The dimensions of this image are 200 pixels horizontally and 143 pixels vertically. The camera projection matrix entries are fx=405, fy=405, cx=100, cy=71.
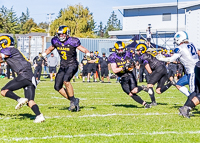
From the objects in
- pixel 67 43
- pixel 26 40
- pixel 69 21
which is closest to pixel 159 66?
pixel 67 43

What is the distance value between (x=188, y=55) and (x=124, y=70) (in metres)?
1.74

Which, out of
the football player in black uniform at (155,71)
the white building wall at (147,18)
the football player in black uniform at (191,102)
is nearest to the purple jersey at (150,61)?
the football player in black uniform at (155,71)

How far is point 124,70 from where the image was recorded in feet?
30.8

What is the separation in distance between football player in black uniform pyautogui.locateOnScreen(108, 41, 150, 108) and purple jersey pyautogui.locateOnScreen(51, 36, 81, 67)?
104 centimetres

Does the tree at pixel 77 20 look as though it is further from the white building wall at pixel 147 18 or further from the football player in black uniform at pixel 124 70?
the football player in black uniform at pixel 124 70

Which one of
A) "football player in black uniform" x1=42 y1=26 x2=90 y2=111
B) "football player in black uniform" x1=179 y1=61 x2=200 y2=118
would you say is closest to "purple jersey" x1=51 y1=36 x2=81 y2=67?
"football player in black uniform" x1=42 y1=26 x2=90 y2=111

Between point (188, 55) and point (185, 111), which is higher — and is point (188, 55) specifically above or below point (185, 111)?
above

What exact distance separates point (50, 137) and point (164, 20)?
45120 millimetres

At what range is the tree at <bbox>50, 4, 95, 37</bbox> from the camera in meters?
57.5

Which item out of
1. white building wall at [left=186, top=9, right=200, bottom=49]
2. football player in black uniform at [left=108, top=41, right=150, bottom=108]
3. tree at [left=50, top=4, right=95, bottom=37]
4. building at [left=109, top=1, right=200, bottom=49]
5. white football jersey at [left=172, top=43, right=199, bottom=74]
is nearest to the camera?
white football jersey at [left=172, top=43, right=199, bottom=74]

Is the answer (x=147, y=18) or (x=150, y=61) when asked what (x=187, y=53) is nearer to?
(x=150, y=61)

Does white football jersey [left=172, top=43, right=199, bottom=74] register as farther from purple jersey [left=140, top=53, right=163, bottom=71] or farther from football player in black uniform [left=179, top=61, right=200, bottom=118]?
purple jersey [left=140, top=53, right=163, bottom=71]

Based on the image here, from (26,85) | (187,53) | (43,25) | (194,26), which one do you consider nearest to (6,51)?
(26,85)

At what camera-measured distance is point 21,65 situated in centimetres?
734
